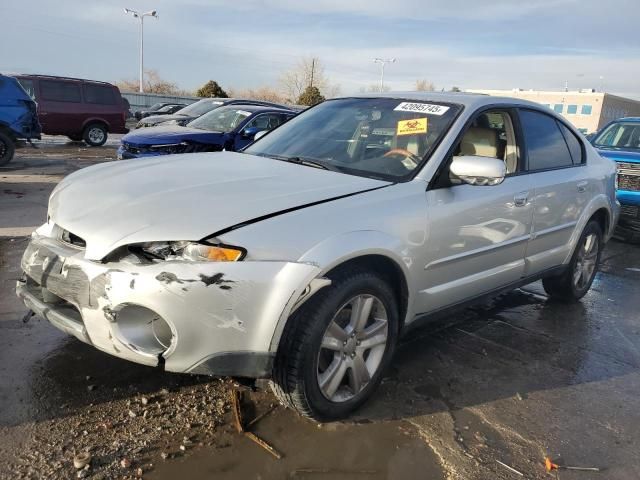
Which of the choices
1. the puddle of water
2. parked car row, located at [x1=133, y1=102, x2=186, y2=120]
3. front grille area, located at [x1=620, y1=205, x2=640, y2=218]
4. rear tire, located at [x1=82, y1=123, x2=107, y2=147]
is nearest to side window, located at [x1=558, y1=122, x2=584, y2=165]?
the puddle of water

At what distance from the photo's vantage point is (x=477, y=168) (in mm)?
3119

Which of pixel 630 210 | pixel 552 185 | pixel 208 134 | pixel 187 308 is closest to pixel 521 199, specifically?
pixel 552 185

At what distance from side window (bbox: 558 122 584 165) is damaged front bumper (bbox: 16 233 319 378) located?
123 inches

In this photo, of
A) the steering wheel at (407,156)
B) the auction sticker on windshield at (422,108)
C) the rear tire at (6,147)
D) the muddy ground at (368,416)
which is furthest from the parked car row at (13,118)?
the steering wheel at (407,156)

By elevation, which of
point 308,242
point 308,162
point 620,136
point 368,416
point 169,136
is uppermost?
point 308,162

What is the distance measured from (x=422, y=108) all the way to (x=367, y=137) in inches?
16.5

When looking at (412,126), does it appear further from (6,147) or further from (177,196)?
(6,147)

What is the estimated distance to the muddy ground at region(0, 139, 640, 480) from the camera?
2.51 metres

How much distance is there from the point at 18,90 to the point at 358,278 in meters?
10.5

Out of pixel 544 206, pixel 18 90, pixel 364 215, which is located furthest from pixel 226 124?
pixel 364 215

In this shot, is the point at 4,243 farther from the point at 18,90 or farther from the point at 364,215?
the point at 18,90

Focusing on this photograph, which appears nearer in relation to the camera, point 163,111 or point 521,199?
point 521,199

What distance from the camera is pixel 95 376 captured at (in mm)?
3127

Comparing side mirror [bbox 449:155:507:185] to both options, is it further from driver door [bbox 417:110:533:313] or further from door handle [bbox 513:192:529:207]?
door handle [bbox 513:192:529:207]
